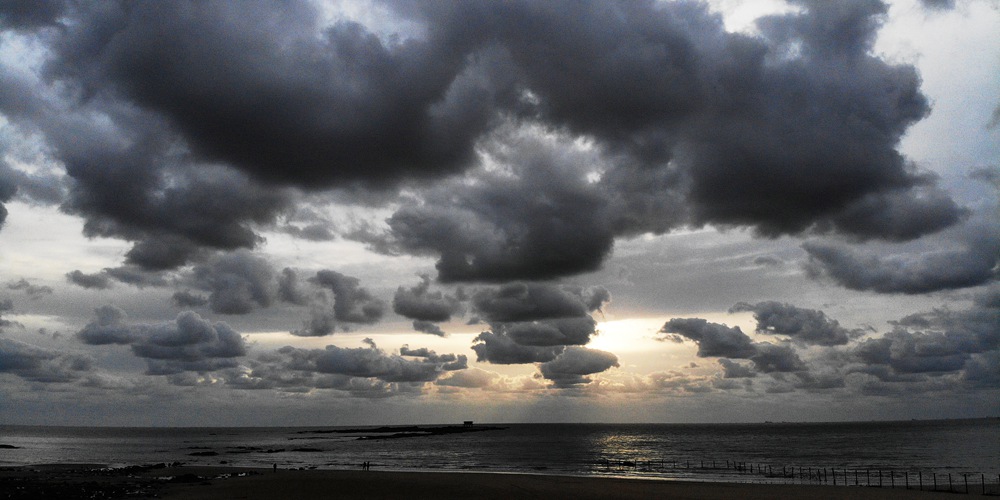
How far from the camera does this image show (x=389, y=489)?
52.9m

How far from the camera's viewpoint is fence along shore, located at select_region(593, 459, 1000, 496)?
61.2 metres

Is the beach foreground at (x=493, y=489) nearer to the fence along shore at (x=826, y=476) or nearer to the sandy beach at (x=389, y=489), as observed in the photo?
the sandy beach at (x=389, y=489)

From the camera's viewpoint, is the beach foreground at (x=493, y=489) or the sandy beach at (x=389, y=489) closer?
the sandy beach at (x=389, y=489)

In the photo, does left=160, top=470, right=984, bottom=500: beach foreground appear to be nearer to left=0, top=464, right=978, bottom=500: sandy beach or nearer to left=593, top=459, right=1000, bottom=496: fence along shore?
left=0, top=464, right=978, bottom=500: sandy beach

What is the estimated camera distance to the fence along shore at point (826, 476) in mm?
61156

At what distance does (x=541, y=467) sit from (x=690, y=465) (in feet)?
71.0

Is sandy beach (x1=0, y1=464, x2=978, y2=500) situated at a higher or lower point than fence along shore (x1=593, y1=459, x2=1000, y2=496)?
higher

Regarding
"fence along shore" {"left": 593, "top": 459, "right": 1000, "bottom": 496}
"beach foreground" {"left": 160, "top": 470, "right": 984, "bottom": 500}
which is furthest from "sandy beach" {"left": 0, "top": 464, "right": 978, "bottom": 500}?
"fence along shore" {"left": 593, "top": 459, "right": 1000, "bottom": 496}

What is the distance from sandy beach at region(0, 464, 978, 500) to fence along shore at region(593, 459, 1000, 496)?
7.42 m

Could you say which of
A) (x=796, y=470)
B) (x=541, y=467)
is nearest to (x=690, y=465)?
(x=796, y=470)

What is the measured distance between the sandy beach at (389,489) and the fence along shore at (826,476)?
742 cm

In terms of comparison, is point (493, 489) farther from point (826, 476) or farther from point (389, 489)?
point (826, 476)

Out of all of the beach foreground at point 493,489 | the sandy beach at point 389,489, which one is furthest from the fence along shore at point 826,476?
the beach foreground at point 493,489

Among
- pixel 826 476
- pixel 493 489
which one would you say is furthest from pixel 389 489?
pixel 826 476
